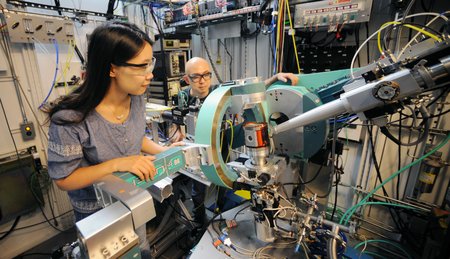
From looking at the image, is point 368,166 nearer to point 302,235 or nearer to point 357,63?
point 357,63

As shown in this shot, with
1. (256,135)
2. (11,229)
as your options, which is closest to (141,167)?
(256,135)

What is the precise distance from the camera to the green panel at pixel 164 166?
63 cm

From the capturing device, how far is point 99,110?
0.94 meters

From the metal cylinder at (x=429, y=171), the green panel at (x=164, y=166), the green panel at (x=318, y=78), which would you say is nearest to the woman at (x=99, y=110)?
the green panel at (x=164, y=166)

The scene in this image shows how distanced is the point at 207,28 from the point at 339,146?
2.26 meters

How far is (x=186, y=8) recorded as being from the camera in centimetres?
254

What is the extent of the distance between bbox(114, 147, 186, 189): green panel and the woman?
11cm

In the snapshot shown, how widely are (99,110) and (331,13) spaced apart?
1692 millimetres

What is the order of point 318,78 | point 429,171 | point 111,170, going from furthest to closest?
point 429,171 → point 318,78 → point 111,170

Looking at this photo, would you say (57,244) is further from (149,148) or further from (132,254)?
(132,254)

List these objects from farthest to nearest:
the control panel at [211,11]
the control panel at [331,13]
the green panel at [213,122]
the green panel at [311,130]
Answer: the control panel at [211,11] < the control panel at [331,13] < the green panel at [311,130] < the green panel at [213,122]

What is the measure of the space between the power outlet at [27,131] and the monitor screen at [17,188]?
181mm

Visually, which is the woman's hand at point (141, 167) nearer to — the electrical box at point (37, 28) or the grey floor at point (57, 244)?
Answer: the grey floor at point (57, 244)

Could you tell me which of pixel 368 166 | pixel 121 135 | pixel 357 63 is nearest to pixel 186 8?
pixel 357 63
